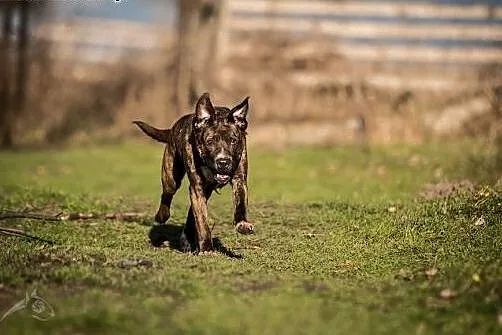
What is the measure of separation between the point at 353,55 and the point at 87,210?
1717cm

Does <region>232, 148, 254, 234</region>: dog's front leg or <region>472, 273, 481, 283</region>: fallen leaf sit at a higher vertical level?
<region>232, 148, 254, 234</region>: dog's front leg

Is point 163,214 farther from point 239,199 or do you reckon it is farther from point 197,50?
point 197,50

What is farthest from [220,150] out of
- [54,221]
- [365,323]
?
[54,221]

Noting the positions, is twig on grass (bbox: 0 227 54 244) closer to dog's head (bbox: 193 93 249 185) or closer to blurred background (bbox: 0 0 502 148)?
dog's head (bbox: 193 93 249 185)

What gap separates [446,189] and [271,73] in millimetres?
14725

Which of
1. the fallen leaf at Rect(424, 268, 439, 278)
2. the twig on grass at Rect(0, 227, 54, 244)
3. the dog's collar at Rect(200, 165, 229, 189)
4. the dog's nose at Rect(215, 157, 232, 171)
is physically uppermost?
the dog's nose at Rect(215, 157, 232, 171)

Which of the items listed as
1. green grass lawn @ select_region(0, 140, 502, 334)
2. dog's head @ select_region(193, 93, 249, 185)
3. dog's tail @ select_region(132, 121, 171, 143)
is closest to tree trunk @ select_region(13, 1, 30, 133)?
green grass lawn @ select_region(0, 140, 502, 334)

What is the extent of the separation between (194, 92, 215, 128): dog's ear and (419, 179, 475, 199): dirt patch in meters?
4.51

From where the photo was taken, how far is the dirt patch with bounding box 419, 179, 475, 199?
1280cm

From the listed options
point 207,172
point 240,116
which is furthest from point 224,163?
point 240,116

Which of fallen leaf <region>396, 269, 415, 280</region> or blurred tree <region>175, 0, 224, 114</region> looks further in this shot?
blurred tree <region>175, 0, 224, 114</region>

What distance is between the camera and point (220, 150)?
8930 millimetres

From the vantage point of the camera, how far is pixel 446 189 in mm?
13547

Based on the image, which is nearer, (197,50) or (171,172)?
(171,172)
